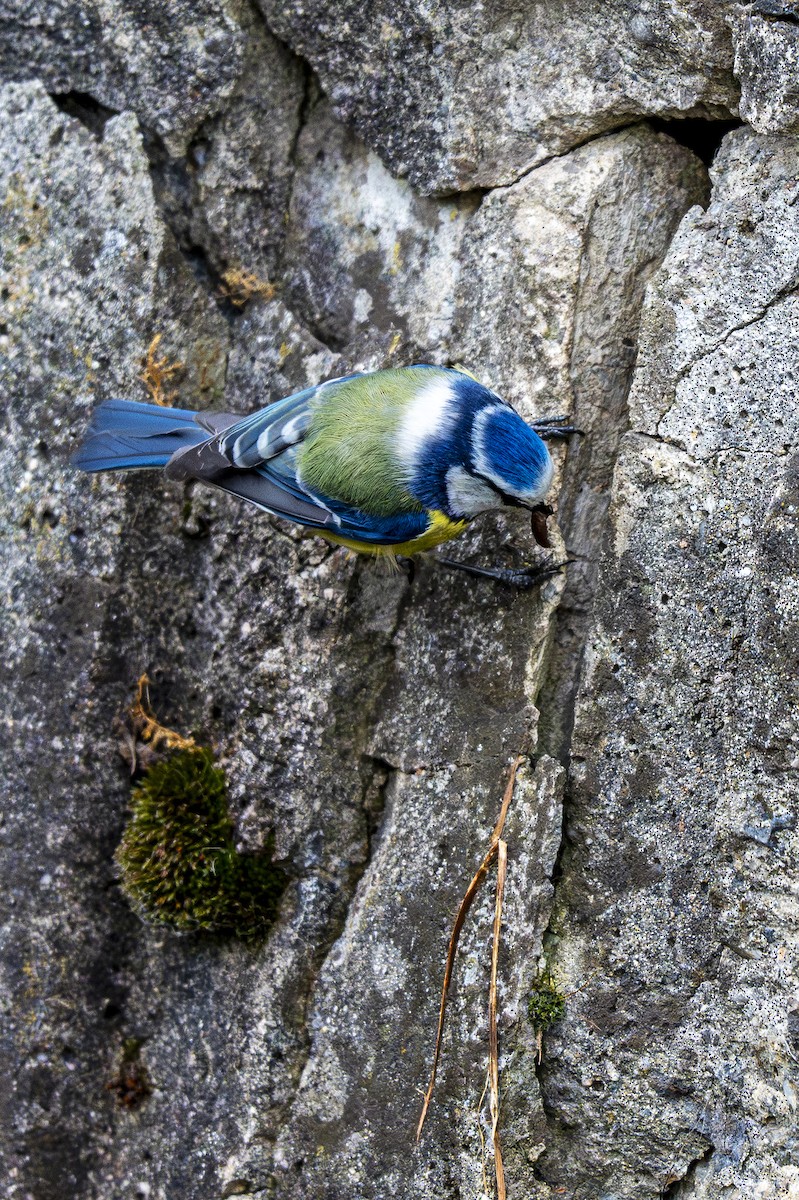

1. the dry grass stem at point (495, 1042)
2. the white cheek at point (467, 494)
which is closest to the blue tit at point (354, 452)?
the white cheek at point (467, 494)

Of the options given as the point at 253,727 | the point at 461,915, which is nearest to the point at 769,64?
the point at 461,915

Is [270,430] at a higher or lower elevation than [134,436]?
higher

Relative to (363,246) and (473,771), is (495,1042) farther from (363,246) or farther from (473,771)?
(363,246)

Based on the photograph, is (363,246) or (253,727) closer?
(253,727)

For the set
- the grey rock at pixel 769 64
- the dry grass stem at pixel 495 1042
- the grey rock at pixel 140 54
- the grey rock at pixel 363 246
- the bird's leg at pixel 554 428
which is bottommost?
the dry grass stem at pixel 495 1042

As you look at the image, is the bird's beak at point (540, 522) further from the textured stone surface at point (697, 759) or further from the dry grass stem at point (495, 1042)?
the dry grass stem at point (495, 1042)

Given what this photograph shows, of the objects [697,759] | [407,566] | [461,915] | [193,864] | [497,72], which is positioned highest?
[497,72]

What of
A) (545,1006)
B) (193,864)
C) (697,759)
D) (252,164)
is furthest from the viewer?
(252,164)

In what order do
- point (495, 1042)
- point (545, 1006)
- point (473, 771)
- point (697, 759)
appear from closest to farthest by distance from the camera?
point (495, 1042) → point (697, 759) → point (545, 1006) → point (473, 771)
